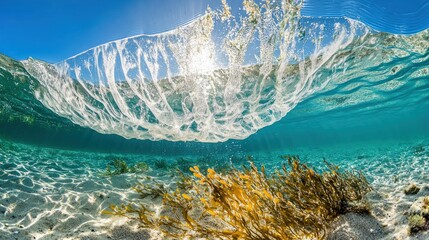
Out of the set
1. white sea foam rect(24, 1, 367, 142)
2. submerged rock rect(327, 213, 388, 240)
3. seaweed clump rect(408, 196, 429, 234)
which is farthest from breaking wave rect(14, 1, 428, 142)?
seaweed clump rect(408, 196, 429, 234)

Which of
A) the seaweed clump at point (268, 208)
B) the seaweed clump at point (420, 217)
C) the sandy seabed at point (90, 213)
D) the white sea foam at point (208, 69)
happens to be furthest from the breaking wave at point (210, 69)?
the seaweed clump at point (420, 217)

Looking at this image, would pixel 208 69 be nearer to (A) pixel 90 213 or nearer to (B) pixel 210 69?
(B) pixel 210 69

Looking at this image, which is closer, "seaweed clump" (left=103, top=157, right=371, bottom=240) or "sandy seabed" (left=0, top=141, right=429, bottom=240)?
"seaweed clump" (left=103, top=157, right=371, bottom=240)

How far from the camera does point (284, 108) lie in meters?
10.4

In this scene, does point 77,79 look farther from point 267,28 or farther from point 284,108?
point 284,108

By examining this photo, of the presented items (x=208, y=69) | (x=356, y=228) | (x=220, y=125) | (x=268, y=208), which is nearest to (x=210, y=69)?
(x=208, y=69)

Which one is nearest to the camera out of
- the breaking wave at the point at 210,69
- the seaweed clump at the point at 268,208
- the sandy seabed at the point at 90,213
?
the seaweed clump at the point at 268,208

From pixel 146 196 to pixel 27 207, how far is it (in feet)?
9.01

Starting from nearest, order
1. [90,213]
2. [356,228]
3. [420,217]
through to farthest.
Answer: [420,217], [356,228], [90,213]

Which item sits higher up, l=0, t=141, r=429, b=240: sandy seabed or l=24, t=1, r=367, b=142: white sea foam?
l=24, t=1, r=367, b=142: white sea foam

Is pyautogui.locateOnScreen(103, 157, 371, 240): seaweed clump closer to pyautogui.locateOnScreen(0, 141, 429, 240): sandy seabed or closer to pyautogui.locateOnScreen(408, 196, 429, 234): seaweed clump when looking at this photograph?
pyautogui.locateOnScreen(0, 141, 429, 240): sandy seabed

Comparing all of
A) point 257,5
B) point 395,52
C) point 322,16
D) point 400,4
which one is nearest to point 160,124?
point 257,5

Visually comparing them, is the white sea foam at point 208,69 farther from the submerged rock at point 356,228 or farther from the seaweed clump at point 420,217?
the seaweed clump at point 420,217

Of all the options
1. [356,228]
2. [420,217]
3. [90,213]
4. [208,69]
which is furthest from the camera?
[208,69]
